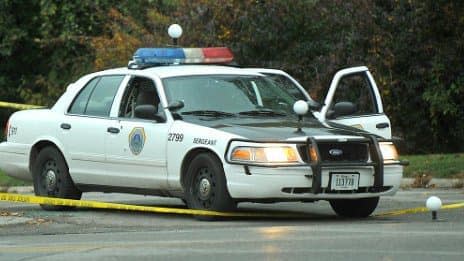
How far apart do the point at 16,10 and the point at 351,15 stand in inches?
507

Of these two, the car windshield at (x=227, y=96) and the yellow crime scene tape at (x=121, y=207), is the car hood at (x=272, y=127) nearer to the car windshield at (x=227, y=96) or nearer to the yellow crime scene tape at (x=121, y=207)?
the car windshield at (x=227, y=96)

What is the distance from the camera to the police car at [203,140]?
10.9m

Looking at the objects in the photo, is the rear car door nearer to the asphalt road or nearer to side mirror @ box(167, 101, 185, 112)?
the asphalt road

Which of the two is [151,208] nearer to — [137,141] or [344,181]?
[137,141]

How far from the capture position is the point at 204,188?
447 inches

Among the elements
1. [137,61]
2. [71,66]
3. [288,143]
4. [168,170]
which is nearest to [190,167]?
[168,170]

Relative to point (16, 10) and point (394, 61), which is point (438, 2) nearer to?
point (394, 61)

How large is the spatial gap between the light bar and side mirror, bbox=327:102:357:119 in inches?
63.0

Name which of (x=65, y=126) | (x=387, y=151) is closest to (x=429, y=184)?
(x=387, y=151)

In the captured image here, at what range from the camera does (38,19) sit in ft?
105

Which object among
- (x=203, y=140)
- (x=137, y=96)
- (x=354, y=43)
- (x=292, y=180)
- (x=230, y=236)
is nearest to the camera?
(x=230, y=236)

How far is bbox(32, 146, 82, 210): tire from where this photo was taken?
13047 mm

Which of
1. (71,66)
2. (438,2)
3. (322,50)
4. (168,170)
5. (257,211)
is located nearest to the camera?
(168,170)

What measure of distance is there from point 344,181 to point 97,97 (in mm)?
3187
